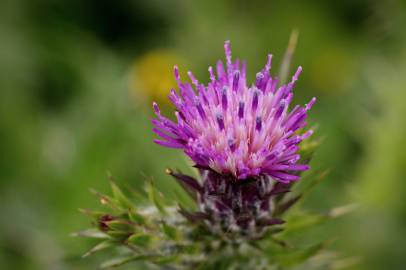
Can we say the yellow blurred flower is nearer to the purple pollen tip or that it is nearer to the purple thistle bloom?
the purple thistle bloom

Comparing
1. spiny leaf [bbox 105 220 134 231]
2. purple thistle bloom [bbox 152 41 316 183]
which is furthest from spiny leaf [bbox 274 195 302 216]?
spiny leaf [bbox 105 220 134 231]

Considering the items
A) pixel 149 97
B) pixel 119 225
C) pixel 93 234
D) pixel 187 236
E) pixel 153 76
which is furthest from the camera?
pixel 153 76

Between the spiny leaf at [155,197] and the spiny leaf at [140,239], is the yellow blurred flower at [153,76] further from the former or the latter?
the spiny leaf at [140,239]

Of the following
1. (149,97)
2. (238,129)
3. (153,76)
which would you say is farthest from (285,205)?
(153,76)

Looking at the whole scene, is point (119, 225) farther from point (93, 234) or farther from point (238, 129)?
point (238, 129)

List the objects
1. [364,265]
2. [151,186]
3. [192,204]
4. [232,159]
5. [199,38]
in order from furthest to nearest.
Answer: [199,38] → [364,265] → [192,204] → [151,186] → [232,159]

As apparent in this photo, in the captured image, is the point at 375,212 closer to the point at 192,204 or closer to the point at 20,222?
the point at 192,204

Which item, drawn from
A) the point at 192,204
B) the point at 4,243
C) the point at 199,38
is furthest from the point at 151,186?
the point at 199,38
